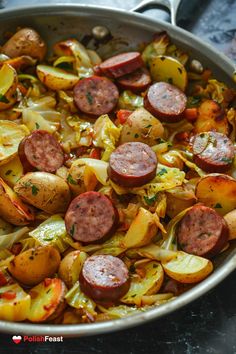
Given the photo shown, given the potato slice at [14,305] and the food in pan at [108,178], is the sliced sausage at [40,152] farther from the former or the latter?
the potato slice at [14,305]


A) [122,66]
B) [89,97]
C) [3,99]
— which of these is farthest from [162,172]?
[3,99]

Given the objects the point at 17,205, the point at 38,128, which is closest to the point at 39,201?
the point at 17,205

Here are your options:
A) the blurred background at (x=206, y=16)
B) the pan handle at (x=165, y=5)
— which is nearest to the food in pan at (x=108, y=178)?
the pan handle at (x=165, y=5)

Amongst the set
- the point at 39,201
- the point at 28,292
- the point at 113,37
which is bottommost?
the point at 28,292

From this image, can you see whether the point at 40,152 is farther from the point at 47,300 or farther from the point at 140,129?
the point at 47,300

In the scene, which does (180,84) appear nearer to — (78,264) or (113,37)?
(113,37)

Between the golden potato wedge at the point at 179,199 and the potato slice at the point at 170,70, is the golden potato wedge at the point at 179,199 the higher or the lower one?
the lower one
